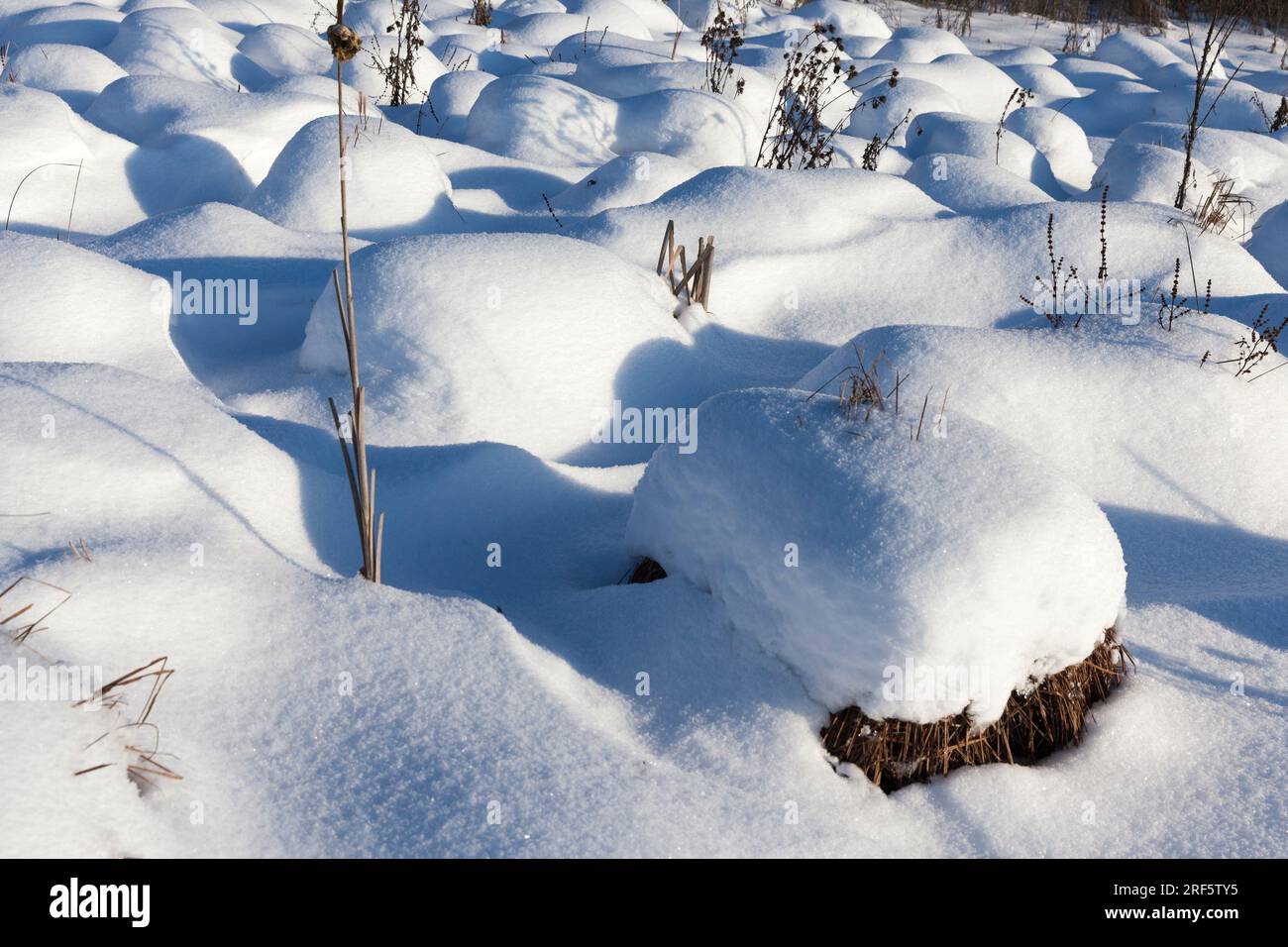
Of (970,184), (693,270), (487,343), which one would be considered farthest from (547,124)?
(487,343)

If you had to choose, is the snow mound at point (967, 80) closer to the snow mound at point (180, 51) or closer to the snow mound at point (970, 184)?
the snow mound at point (970, 184)

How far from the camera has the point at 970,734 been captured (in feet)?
5.83

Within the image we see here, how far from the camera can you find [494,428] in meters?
2.70

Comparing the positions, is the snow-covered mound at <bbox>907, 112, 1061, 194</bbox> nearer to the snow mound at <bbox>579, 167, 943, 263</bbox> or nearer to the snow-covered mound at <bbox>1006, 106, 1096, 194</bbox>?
the snow-covered mound at <bbox>1006, 106, 1096, 194</bbox>

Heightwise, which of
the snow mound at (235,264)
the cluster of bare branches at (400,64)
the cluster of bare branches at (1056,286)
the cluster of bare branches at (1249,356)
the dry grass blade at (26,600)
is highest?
the cluster of bare branches at (1249,356)

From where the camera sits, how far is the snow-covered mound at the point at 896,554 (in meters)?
1.69

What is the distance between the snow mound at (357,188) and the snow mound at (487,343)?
3.32ft

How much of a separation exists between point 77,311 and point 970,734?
2395 millimetres

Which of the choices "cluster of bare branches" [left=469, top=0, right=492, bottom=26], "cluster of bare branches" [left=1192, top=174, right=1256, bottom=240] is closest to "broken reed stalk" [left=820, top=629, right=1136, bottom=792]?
"cluster of bare branches" [left=1192, top=174, right=1256, bottom=240]

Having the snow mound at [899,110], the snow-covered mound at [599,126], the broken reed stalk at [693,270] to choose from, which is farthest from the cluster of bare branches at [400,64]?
the broken reed stalk at [693,270]

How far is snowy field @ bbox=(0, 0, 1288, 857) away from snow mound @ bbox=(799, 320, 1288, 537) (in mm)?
12

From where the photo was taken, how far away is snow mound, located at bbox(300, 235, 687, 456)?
2711mm

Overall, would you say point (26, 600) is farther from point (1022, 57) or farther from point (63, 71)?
point (1022, 57)
